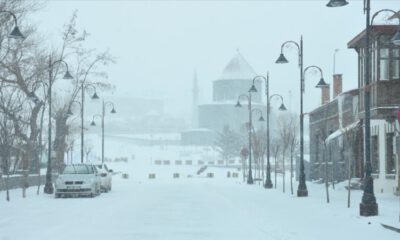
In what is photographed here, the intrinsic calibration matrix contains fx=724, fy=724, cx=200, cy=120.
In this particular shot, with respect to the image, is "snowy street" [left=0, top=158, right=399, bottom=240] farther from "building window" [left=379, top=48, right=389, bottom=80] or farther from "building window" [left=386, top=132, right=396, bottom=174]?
"building window" [left=386, top=132, right=396, bottom=174]

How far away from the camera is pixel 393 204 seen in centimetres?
2678

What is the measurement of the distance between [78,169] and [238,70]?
430 ft

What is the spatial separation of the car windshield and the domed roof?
424ft

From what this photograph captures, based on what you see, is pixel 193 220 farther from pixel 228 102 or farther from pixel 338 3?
pixel 228 102

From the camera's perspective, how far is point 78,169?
1358 inches

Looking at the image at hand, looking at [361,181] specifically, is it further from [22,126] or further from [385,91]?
[22,126]

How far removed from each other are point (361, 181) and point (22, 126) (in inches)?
928

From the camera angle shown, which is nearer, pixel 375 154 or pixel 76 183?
pixel 76 183

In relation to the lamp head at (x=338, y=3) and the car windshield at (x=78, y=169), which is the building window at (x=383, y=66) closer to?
the lamp head at (x=338, y=3)

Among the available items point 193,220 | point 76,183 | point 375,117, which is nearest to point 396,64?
point 375,117

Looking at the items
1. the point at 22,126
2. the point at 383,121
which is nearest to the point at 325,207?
the point at 383,121

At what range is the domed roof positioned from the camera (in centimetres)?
16338

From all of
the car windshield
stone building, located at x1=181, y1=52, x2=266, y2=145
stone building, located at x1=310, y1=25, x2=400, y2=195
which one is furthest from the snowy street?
stone building, located at x1=181, y1=52, x2=266, y2=145

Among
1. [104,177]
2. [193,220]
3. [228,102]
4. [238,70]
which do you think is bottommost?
[193,220]
